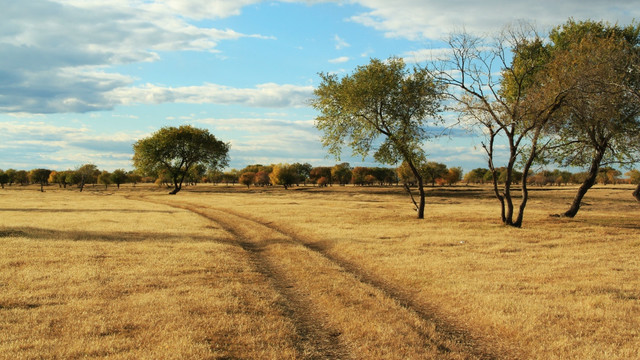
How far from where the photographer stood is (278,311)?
11.5m

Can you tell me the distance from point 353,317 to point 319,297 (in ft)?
7.17

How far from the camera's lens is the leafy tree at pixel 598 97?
25.5 m

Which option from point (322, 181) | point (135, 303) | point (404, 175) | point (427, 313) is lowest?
point (427, 313)

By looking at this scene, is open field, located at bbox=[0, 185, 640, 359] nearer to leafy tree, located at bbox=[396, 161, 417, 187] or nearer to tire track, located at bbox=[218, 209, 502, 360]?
tire track, located at bbox=[218, 209, 502, 360]

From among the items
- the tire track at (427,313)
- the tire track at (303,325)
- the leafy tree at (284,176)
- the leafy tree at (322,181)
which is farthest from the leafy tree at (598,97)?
the leafy tree at (322,181)

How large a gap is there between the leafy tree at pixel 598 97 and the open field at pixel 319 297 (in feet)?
28.1

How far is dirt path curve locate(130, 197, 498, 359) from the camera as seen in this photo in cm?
913

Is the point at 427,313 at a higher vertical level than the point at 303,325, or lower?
lower

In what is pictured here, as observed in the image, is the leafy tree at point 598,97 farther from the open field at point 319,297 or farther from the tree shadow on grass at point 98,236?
the tree shadow on grass at point 98,236

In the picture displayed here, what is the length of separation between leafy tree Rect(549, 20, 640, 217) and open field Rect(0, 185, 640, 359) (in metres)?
8.56

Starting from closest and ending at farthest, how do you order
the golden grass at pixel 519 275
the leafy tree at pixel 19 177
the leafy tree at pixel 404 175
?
the golden grass at pixel 519 275, the leafy tree at pixel 404 175, the leafy tree at pixel 19 177

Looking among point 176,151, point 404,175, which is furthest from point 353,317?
point 176,151

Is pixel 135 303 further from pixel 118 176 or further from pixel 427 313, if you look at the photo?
pixel 118 176

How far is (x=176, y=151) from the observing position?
9356 cm
